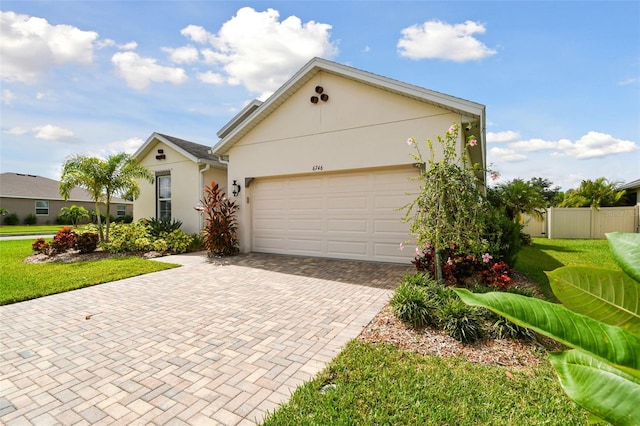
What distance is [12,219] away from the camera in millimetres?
27312

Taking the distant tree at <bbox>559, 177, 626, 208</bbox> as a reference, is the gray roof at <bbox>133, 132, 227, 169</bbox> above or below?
above

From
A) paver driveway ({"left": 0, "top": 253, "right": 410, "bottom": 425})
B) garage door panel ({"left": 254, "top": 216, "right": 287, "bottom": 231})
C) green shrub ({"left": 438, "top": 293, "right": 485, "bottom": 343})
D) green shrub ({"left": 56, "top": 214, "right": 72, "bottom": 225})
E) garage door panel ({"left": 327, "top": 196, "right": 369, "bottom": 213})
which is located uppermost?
garage door panel ({"left": 327, "top": 196, "right": 369, "bottom": 213})

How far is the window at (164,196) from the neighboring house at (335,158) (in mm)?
4859

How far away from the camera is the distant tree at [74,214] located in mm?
25583

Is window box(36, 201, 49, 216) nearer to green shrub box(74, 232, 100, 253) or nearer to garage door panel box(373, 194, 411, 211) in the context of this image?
green shrub box(74, 232, 100, 253)

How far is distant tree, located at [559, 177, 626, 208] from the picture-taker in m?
17.3

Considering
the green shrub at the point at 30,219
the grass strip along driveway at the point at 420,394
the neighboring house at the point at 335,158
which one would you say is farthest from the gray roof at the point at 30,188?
the grass strip along driveway at the point at 420,394

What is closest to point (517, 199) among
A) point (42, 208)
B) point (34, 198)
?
point (34, 198)

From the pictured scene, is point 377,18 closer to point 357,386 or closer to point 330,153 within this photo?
point 330,153

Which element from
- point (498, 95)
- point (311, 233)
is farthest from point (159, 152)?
point (498, 95)

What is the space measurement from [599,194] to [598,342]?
22686 millimetres

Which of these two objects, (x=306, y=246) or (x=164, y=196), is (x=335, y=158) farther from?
(x=164, y=196)

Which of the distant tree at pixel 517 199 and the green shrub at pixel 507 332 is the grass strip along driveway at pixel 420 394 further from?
the distant tree at pixel 517 199

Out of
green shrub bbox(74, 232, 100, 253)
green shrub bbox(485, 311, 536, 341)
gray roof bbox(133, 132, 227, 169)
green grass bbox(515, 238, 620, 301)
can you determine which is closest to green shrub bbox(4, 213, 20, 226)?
gray roof bbox(133, 132, 227, 169)
